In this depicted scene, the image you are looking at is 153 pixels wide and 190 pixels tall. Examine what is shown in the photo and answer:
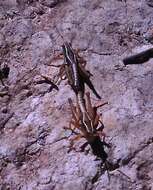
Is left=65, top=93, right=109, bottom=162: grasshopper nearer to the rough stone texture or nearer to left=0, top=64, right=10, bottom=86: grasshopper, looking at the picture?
the rough stone texture

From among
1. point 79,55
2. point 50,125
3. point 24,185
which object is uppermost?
point 79,55

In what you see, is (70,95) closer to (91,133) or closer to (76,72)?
(76,72)

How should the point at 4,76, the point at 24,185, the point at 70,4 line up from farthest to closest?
the point at 70,4
the point at 4,76
the point at 24,185

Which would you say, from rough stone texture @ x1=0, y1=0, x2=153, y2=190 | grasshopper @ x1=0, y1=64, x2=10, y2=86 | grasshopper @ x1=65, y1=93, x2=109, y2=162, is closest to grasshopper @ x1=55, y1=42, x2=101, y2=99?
rough stone texture @ x1=0, y1=0, x2=153, y2=190

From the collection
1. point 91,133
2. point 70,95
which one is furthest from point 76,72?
point 91,133

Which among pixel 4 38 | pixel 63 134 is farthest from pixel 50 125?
pixel 4 38

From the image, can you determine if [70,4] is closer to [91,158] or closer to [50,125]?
[50,125]

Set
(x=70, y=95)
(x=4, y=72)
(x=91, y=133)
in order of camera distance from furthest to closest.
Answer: (x=4, y=72) → (x=70, y=95) → (x=91, y=133)

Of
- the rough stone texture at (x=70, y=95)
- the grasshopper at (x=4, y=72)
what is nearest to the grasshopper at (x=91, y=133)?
the rough stone texture at (x=70, y=95)
